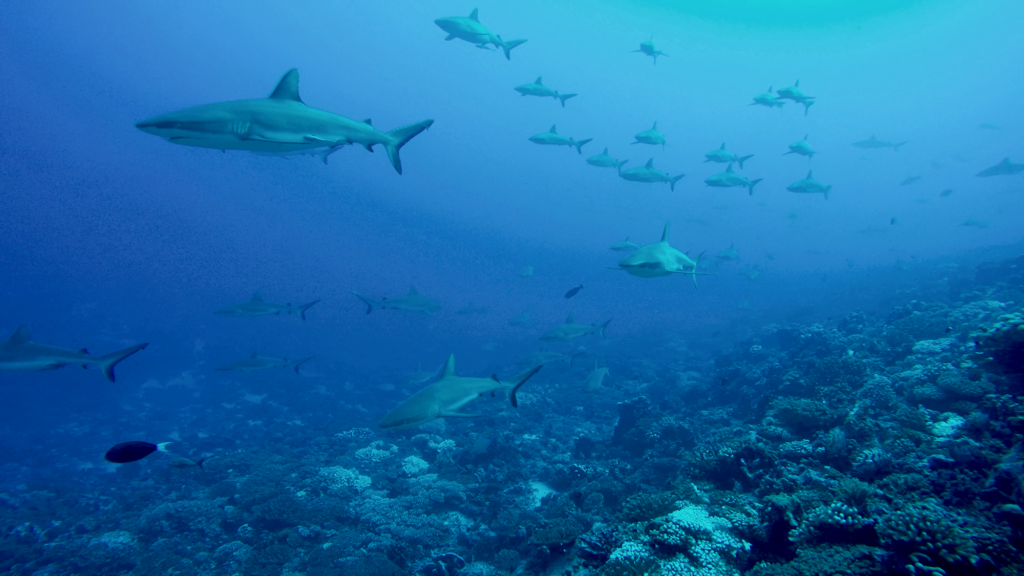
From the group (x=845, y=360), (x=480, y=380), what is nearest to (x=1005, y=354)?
(x=845, y=360)

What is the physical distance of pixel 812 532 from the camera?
4.07 meters

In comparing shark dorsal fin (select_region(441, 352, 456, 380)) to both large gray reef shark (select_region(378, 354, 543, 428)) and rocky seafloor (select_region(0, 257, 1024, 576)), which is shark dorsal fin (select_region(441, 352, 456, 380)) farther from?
rocky seafloor (select_region(0, 257, 1024, 576))

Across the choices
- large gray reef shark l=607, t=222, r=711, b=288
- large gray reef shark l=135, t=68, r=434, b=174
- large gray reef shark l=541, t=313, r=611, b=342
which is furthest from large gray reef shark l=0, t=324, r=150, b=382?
large gray reef shark l=541, t=313, r=611, b=342

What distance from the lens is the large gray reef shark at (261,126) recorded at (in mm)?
3721

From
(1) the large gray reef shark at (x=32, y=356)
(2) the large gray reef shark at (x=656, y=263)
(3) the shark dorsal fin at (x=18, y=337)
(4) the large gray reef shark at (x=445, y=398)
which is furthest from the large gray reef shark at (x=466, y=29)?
(3) the shark dorsal fin at (x=18, y=337)

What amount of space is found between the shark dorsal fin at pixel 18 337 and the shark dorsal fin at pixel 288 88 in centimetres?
785

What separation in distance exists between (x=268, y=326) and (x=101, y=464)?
3609 centimetres

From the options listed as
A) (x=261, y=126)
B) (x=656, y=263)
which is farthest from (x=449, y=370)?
(x=261, y=126)

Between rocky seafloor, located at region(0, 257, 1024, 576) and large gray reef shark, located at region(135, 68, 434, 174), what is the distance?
5.67 meters

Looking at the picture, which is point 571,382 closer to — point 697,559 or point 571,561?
point 571,561

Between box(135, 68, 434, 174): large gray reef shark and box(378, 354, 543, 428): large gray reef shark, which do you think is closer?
box(135, 68, 434, 174): large gray reef shark

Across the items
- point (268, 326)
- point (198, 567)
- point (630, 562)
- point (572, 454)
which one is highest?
point (630, 562)

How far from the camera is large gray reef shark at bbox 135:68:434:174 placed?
3721mm

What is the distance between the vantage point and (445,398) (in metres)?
5.55
